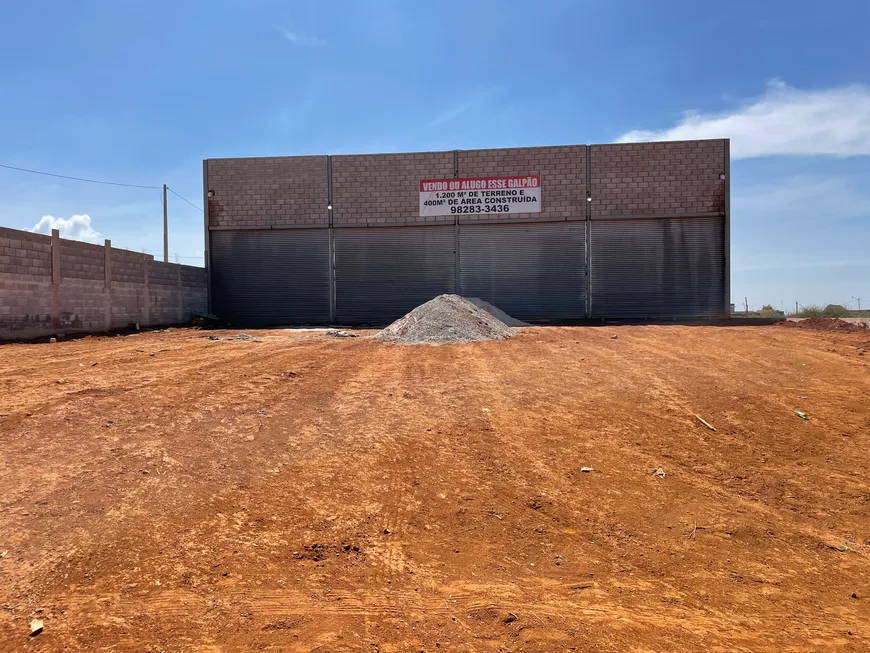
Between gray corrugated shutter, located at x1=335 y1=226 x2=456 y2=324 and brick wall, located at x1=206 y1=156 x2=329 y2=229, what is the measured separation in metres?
2.34

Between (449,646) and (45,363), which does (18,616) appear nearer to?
(449,646)

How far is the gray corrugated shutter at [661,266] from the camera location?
22984 mm

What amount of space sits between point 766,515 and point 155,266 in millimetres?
22012

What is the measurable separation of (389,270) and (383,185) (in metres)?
4.05

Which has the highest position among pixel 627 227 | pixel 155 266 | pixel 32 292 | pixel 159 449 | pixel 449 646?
pixel 627 227

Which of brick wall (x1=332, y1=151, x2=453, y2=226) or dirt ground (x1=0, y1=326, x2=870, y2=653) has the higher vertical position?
brick wall (x1=332, y1=151, x2=453, y2=226)

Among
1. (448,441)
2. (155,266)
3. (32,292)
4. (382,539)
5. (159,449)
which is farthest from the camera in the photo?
(155,266)

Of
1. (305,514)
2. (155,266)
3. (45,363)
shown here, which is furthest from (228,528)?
(155,266)

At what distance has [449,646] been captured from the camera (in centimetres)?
283

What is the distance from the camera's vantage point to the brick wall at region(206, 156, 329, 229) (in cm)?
2416

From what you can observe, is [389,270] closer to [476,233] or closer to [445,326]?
[476,233]

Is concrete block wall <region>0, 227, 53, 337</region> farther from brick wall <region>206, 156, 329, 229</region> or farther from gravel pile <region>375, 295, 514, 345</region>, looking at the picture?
gravel pile <region>375, 295, 514, 345</region>

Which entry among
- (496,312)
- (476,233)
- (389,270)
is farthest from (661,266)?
(389,270)

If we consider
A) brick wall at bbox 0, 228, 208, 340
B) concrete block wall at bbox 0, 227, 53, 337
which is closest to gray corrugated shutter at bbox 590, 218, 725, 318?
brick wall at bbox 0, 228, 208, 340
